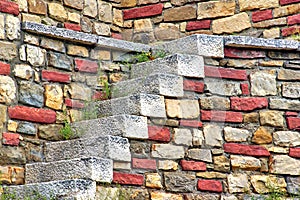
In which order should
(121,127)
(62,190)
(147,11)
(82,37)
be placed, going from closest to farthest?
(62,190)
(121,127)
(82,37)
(147,11)

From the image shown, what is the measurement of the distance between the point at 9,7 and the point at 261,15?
227 centimetres

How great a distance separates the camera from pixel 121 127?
4.99 m

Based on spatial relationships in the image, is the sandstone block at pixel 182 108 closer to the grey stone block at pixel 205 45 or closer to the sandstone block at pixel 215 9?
the grey stone block at pixel 205 45

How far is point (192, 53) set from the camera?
5.55 metres

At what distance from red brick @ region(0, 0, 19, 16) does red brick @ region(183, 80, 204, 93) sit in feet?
4.59

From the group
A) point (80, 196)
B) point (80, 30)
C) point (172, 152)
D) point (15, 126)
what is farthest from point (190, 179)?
point (80, 30)

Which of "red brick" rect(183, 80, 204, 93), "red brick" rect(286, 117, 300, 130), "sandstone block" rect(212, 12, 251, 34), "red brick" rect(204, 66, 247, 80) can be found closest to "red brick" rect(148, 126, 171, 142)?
"red brick" rect(183, 80, 204, 93)

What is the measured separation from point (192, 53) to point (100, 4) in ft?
4.19

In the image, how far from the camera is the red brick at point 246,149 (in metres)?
5.34

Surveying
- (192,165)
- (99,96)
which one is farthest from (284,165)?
(99,96)

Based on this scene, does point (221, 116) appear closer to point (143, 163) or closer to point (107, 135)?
point (143, 163)

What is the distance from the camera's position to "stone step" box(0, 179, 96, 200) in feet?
15.0

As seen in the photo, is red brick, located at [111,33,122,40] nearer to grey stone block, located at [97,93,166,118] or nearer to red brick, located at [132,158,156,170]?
grey stone block, located at [97,93,166,118]

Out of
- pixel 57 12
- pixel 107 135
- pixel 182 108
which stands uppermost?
pixel 57 12
